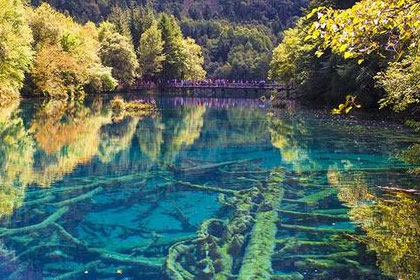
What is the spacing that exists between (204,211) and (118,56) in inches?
2388

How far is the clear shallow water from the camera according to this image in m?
7.02

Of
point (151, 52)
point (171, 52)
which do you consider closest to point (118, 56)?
point (151, 52)

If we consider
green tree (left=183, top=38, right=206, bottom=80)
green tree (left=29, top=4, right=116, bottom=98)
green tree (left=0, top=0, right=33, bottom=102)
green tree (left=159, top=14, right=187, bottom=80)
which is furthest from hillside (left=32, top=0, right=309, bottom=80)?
green tree (left=0, top=0, right=33, bottom=102)

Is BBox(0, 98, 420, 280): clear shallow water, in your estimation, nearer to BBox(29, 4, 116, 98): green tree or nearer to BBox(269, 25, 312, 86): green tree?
BBox(269, 25, 312, 86): green tree

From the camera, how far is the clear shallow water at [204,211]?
23.0ft

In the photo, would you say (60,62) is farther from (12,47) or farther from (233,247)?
(233,247)

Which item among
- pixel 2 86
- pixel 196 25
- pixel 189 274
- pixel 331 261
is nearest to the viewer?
pixel 189 274

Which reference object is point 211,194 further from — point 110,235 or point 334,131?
point 334,131

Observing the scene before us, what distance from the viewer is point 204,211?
9930mm

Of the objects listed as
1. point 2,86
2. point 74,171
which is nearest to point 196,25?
point 2,86

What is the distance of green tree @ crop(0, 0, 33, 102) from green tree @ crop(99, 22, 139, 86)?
78.5 ft

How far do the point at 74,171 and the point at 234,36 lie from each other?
13744 cm

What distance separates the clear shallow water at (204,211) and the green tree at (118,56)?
4967cm

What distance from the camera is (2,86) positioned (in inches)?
1478
